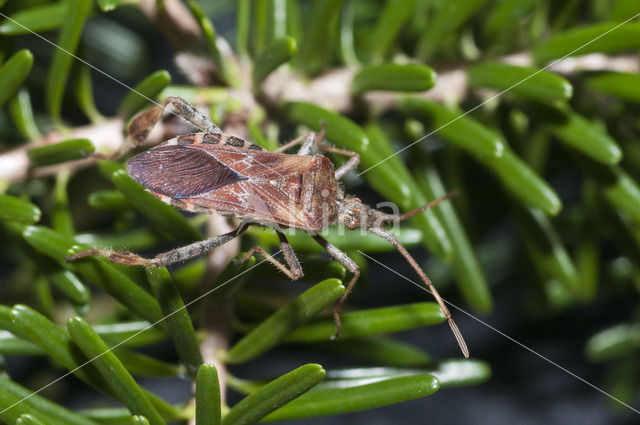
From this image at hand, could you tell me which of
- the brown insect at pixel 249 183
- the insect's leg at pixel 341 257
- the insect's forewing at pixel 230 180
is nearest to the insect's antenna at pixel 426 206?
the brown insect at pixel 249 183

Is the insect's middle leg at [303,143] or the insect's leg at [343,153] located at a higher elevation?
the insect's middle leg at [303,143]

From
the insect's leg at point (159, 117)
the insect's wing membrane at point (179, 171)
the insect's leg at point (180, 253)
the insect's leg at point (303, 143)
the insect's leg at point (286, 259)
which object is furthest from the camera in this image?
the insect's leg at point (303, 143)

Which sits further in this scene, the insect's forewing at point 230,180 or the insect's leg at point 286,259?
the insect's forewing at point 230,180

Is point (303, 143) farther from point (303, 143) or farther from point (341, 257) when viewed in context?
point (341, 257)

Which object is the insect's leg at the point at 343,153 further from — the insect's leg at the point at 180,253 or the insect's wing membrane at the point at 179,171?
the insect's leg at the point at 180,253

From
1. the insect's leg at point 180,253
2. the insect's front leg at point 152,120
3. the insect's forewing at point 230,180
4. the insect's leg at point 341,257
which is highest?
the insect's front leg at point 152,120

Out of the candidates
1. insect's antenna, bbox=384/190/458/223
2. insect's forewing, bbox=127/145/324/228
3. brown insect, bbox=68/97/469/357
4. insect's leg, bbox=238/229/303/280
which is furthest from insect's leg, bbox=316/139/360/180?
insect's leg, bbox=238/229/303/280

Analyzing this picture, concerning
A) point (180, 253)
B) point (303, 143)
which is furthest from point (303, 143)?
point (180, 253)
